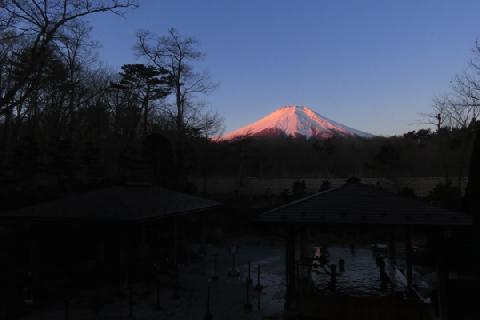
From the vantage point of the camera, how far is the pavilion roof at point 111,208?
40.2 ft

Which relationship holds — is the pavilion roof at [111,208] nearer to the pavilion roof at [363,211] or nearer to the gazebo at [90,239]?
the gazebo at [90,239]

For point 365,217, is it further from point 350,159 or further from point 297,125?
point 297,125

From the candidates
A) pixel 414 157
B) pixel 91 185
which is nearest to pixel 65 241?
pixel 91 185

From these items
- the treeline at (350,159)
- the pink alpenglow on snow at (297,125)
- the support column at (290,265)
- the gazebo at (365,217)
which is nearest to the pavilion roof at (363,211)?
the gazebo at (365,217)

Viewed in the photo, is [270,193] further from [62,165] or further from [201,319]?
[201,319]

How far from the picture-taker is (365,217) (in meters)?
9.21

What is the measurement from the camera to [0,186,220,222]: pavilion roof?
12.3 metres

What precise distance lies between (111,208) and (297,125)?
93013 mm

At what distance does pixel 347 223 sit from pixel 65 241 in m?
11.5

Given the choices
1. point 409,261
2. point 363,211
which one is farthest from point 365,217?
point 409,261

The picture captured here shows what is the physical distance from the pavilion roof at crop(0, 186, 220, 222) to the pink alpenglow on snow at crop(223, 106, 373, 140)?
7680 centimetres

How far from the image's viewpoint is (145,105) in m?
34.8

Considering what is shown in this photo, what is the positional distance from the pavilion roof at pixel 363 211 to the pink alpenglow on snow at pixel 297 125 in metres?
80.3

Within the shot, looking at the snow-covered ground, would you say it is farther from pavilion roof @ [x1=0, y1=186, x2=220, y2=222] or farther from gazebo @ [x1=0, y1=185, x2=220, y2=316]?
pavilion roof @ [x1=0, y1=186, x2=220, y2=222]
